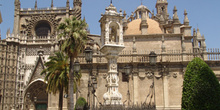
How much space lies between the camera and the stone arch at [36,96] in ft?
123

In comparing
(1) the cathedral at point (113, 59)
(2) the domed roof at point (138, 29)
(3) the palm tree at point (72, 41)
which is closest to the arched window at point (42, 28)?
(1) the cathedral at point (113, 59)

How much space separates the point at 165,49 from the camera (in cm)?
2728

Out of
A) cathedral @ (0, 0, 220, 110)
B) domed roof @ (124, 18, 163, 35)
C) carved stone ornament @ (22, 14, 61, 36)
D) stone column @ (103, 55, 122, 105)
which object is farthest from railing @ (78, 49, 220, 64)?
carved stone ornament @ (22, 14, 61, 36)

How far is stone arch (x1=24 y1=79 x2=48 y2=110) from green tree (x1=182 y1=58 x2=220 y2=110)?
27429 millimetres

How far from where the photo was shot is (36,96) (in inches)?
1489

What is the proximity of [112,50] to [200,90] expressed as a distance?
532 centimetres

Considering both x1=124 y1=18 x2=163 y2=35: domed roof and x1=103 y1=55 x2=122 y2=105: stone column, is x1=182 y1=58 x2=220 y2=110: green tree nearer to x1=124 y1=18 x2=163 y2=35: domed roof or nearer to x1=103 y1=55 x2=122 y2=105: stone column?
x1=103 y1=55 x2=122 y2=105: stone column

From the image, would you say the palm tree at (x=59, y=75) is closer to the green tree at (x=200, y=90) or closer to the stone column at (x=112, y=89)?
the stone column at (x=112, y=89)

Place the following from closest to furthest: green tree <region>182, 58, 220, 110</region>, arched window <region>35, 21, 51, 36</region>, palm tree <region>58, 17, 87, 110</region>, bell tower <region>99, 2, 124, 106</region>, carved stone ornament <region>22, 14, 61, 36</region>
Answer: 1. green tree <region>182, 58, 220, 110</region>
2. bell tower <region>99, 2, 124, 106</region>
3. palm tree <region>58, 17, 87, 110</region>
4. carved stone ornament <region>22, 14, 61, 36</region>
5. arched window <region>35, 21, 51, 36</region>

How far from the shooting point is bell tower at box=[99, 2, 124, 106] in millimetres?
13836

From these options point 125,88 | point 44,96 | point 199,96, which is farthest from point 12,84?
point 199,96

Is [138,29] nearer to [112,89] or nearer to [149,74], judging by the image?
[149,74]

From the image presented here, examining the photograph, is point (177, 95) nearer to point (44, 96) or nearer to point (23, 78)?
point (44, 96)

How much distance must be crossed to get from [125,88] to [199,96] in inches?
482
